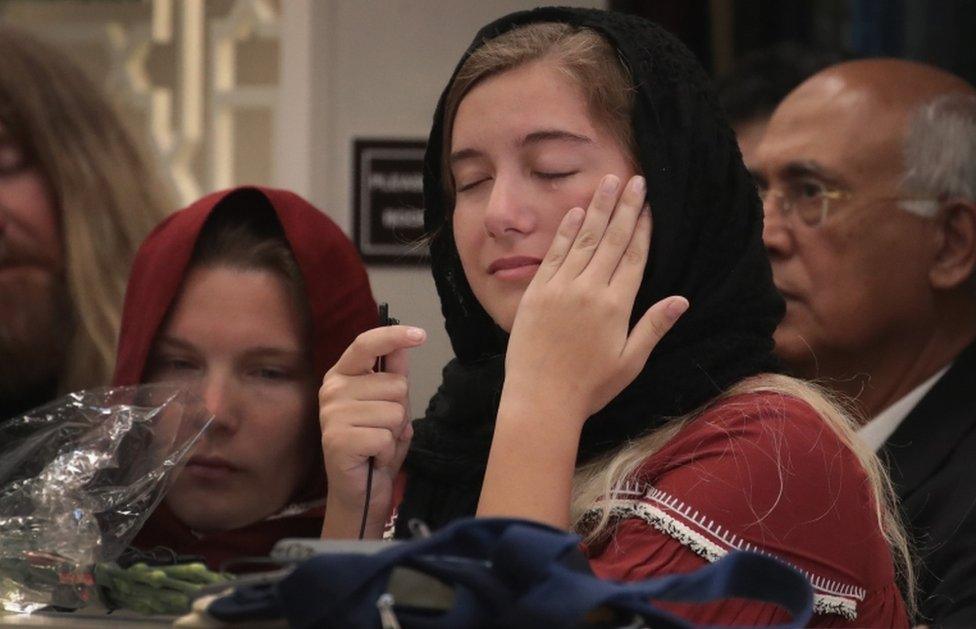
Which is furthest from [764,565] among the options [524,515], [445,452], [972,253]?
[972,253]

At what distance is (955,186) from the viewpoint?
8.45 ft

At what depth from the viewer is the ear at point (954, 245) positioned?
8.34 ft

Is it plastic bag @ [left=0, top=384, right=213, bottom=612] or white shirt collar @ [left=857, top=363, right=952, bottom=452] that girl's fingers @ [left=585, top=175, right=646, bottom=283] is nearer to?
plastic bag @ [left=0, top=384, right=213, bottom=612]

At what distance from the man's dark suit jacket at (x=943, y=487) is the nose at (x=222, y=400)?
0.90 metres

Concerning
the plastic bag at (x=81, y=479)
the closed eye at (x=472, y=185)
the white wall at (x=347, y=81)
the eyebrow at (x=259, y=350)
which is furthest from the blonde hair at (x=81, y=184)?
the closed eye at (x=472, y=185)

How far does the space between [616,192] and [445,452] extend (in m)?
0.37

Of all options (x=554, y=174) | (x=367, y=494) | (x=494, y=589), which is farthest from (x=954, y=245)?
(x=494, y=589)

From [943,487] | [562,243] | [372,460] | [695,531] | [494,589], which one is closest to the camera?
[494,589]

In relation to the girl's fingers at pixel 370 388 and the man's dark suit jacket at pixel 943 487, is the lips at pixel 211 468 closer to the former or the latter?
the girl's fingers at pixel 370 388

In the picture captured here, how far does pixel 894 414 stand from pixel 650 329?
1245mm

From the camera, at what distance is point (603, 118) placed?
1.48 meters

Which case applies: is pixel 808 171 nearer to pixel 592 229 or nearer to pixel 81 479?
pixel 592 229

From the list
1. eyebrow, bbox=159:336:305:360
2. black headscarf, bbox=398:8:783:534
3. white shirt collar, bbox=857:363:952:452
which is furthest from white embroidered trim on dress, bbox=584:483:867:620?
white shirt collar, bbox=857:363:952:452

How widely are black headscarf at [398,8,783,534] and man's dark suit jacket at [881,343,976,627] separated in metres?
0.54
